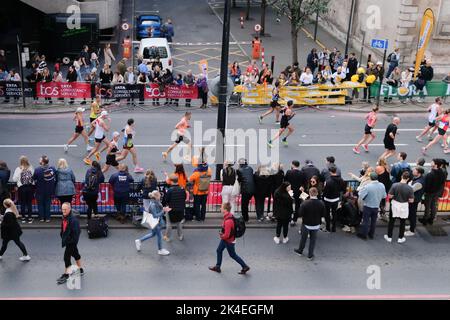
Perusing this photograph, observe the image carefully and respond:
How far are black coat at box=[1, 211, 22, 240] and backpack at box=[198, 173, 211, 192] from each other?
390 centimetres

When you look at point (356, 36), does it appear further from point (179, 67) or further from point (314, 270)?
point (314, 270)

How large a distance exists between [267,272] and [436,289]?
3231 mm

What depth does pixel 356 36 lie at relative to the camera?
1332 inches

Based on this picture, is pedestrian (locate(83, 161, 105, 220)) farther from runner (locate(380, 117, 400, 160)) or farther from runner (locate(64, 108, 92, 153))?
runner (locate(380, 117, 400, 160))

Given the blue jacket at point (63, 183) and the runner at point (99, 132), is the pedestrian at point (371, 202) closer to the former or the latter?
the blue jacket at point (63, 183)

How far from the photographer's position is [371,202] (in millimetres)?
13422

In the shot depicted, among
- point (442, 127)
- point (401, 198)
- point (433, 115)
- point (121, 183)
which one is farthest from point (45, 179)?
point (433, 115)

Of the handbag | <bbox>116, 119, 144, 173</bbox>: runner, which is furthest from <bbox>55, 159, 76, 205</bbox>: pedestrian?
<bbox>116, 119, 144, 173</bbox>: runner

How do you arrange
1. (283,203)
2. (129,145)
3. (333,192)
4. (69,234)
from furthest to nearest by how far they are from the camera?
1. (129,145)
2. (333,192)
3. (283,203)
4. (69,234)

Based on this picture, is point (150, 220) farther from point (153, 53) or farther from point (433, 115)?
point (153, 53)

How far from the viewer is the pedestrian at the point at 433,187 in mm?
13836

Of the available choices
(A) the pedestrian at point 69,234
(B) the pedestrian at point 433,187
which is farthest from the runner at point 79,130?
(B) the pedestrian at point 433,187

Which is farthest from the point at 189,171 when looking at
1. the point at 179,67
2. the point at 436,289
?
the point at 179,67

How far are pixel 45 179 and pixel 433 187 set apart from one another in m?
8.46
